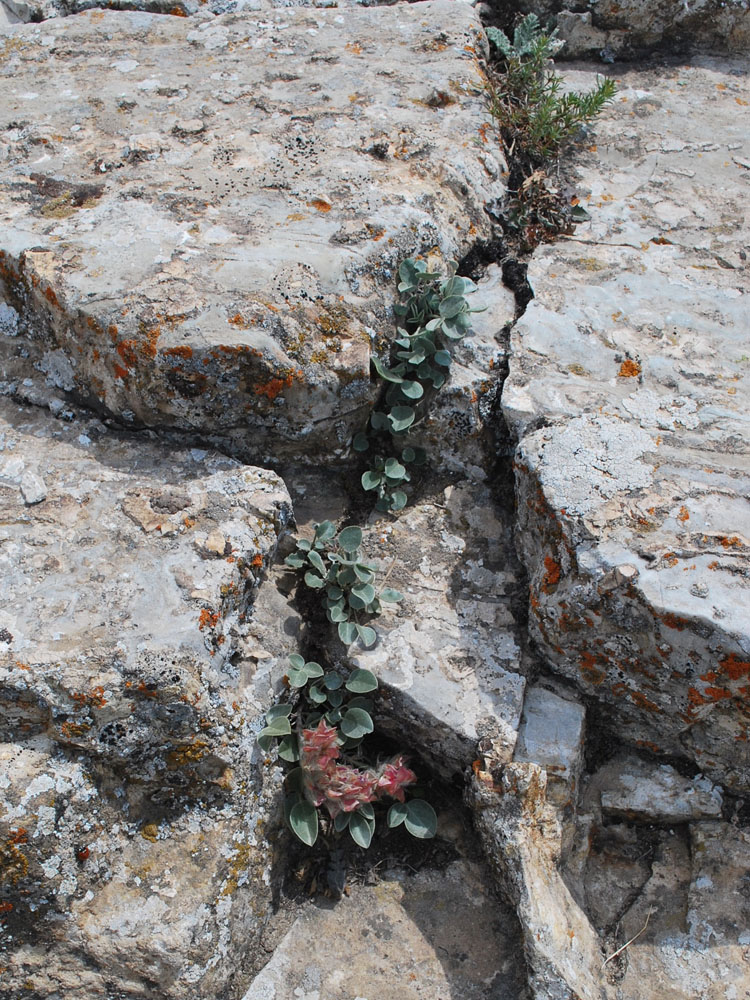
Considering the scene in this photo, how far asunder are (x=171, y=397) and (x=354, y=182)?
53.9 inches

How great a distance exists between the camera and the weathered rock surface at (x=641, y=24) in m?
4.64

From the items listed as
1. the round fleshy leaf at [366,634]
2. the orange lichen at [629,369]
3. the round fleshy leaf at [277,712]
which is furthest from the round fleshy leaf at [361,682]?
the orange lichen at [629,369]

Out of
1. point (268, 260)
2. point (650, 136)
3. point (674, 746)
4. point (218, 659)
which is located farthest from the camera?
point (650, 136)

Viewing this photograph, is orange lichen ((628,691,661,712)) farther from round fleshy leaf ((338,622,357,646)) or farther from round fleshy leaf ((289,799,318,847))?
round fleshy leaf ((289,799,318,847))

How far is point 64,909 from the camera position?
7.91 feet

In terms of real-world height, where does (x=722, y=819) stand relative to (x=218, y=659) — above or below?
below

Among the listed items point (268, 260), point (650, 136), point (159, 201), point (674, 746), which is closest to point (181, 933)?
point (674, 746)

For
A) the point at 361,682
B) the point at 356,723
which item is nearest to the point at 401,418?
the point at 361,682

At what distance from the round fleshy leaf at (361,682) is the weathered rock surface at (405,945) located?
688 mm

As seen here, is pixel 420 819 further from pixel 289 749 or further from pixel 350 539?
pixel 350 539

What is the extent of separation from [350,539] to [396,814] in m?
1.03

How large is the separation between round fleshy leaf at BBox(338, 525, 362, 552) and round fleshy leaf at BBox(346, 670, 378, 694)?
477mm

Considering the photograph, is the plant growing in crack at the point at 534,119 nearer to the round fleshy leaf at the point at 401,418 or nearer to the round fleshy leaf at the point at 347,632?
the round fleshy leaf at the point at 401,418

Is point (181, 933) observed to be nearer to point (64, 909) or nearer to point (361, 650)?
point (64, 909)
